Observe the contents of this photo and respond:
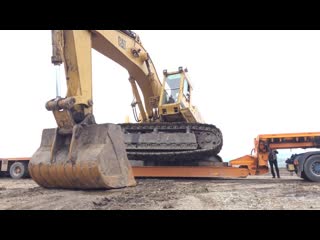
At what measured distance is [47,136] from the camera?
685 centimetres

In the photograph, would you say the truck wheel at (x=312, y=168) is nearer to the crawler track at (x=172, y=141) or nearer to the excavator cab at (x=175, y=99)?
the crawler track at (x=172, y=141)

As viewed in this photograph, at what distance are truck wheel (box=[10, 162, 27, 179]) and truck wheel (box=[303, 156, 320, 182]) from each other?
11.7 meters

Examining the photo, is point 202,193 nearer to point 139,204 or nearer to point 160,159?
point 139,204

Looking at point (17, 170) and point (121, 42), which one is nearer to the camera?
point (121, 42)

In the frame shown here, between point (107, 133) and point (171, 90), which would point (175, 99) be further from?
point (107, 133)

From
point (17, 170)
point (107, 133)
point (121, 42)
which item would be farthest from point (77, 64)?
point (17, 170)

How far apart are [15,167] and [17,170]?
17cm

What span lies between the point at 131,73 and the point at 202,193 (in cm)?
A: 528

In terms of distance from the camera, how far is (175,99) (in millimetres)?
10789

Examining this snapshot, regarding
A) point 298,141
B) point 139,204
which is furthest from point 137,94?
point 139,204

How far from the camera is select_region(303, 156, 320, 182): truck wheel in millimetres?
9461

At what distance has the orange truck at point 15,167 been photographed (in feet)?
50.1

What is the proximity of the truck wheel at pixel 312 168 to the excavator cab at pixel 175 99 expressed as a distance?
11.9ft

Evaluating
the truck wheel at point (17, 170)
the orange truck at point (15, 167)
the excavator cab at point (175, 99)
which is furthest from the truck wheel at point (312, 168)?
the truck wheel at point (17, 170)
